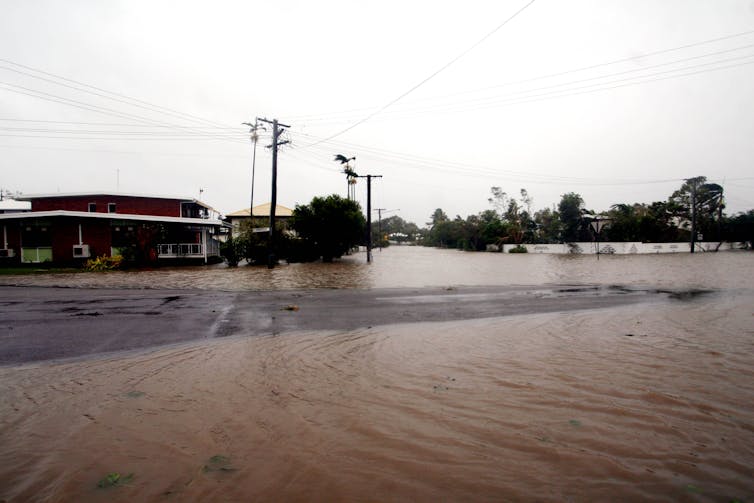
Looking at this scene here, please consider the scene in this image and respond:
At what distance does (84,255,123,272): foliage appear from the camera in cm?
2317

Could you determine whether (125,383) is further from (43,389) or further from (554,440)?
(554,440)

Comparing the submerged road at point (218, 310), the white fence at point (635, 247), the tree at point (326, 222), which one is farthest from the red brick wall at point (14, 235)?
the white fence at point (635, 247)

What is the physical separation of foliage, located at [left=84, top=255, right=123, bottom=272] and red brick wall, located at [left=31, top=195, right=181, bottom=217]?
9.96m

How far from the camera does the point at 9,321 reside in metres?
8.52

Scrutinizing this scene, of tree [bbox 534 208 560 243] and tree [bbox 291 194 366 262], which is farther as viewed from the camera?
tree [bbox 534 208 560 243]

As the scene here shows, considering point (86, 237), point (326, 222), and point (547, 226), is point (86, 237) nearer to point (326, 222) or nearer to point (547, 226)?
point (326, 222)

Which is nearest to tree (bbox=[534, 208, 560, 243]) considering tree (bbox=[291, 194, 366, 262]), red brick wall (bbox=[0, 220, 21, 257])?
tree (bbox=[291, 194, 366, 262])

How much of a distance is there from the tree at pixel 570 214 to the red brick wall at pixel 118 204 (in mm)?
48606

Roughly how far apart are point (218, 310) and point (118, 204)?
1156 inches

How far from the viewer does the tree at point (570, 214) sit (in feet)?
180

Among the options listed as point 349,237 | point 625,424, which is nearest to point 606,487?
point 625,424

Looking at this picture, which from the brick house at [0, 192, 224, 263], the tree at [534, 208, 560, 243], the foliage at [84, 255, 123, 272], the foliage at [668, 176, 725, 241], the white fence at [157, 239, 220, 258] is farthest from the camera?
the tree at [534, 208, 560, 243]

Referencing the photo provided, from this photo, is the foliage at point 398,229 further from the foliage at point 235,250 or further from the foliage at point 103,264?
the foliage at point 103,264

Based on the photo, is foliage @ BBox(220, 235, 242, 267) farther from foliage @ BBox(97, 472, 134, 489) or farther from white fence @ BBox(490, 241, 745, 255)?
white fence @ BBox(490, 241, 745, 255)
